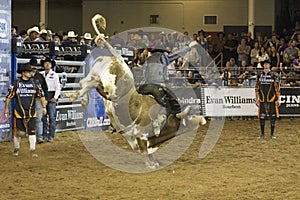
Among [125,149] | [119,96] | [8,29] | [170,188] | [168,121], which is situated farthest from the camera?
[8,29]

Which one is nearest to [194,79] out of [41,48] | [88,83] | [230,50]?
[230,50]

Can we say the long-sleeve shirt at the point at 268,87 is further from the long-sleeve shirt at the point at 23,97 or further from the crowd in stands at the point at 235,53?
the long-sleeve shirt at the point at 23,97

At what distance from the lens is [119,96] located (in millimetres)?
9148

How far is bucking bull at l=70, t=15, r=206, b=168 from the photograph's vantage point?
8859 millimetres

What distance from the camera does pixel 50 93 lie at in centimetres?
1370

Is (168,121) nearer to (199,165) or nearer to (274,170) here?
(199,165)

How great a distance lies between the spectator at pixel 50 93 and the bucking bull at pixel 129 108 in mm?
4093

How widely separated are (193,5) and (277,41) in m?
8.07

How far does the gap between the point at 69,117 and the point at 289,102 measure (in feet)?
26.5

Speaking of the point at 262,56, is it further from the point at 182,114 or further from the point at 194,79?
the point at 182,114

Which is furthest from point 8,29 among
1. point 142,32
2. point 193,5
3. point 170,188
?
point 193,5

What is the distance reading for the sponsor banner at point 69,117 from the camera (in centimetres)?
1523

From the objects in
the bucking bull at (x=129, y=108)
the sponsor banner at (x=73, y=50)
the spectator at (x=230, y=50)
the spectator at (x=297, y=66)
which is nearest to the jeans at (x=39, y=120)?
the sponsor banner at (x=73, y=50)

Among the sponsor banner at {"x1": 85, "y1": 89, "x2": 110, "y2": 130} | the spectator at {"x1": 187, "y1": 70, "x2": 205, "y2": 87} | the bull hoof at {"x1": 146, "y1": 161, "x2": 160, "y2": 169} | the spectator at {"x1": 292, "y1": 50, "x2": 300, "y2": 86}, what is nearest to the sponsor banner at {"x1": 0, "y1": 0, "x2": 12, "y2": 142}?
the sponsor banner at {"x1": 85, "y1": 89, "x2": 110, "y2": 130}
